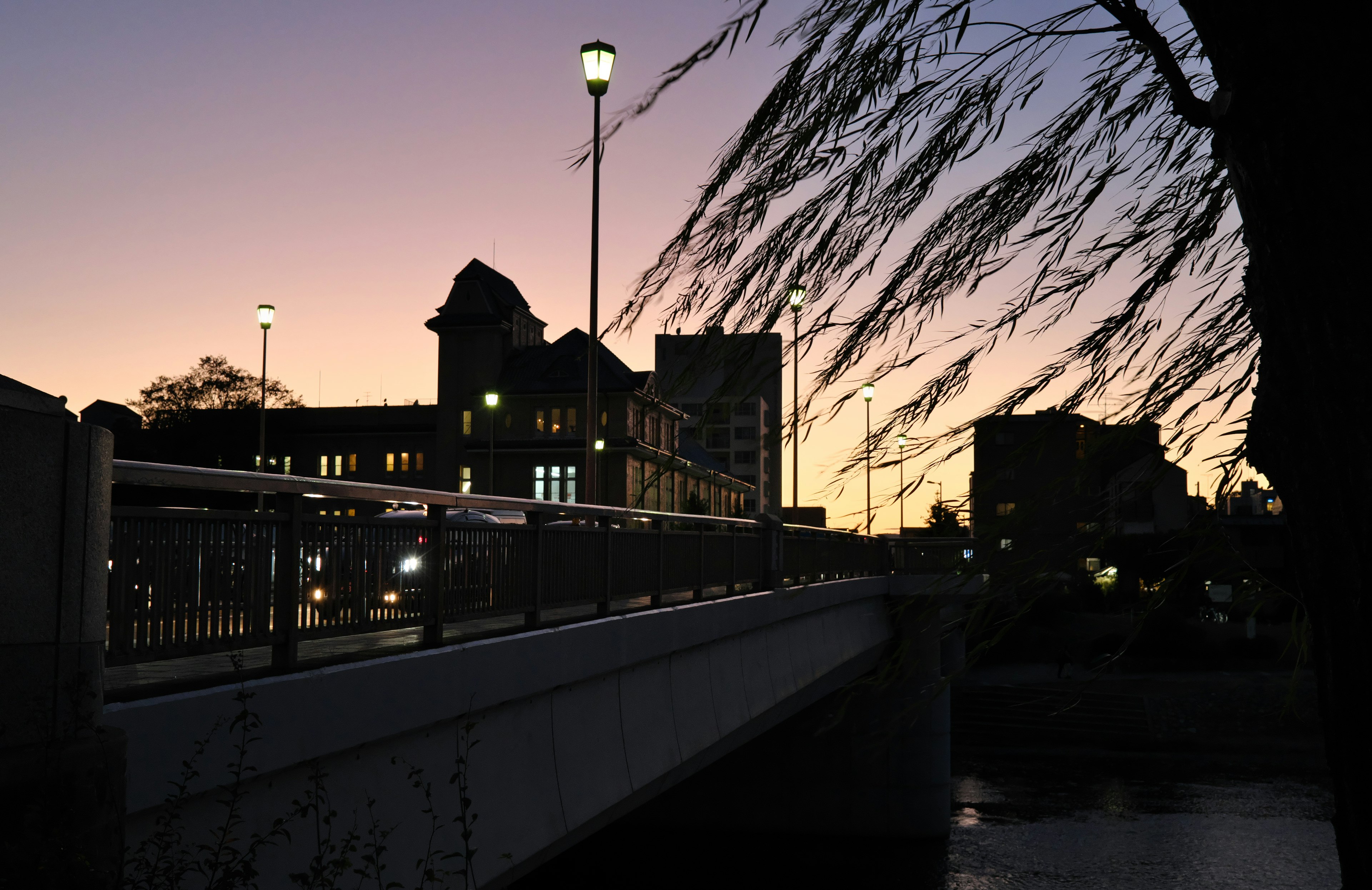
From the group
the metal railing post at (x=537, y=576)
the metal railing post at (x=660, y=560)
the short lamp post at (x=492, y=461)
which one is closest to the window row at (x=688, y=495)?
the short lamp post at (x=492, y=461)

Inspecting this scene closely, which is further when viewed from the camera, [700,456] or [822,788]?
[700,456]

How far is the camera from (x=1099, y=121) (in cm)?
414

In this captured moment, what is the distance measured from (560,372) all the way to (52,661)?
7545cm

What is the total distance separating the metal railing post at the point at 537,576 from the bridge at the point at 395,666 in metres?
0.03

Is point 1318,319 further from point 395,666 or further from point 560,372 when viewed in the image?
point 560,372

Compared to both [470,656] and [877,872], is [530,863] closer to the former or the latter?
[470,656]

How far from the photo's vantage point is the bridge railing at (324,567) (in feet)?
16.7

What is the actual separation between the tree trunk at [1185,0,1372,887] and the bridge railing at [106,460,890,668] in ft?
6.20

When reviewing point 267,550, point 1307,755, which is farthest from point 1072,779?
point 267,550

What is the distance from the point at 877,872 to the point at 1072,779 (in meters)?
14.8

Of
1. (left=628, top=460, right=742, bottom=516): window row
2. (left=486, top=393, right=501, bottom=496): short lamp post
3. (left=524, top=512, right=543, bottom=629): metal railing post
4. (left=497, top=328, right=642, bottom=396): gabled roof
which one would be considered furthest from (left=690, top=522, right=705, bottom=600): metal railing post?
(left=497, top=328, right=642, bottom=396): gabled roof

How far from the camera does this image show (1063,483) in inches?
140

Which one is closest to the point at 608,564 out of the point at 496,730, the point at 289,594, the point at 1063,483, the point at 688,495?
the point at 496,730

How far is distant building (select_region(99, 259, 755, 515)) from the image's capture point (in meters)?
76.5
